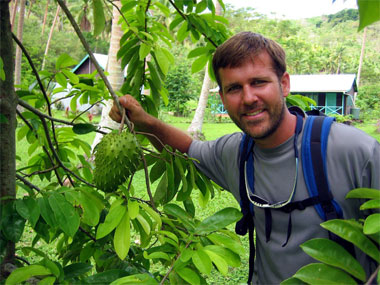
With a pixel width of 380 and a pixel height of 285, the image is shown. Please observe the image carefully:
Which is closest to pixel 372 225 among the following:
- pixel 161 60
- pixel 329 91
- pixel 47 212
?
pixel 47 212

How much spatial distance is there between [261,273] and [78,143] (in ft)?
3.38

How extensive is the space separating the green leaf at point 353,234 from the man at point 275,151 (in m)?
0.40

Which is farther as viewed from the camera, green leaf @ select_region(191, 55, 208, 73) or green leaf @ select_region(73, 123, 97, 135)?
green leaf @ select_region(191, 55, 208, 73)

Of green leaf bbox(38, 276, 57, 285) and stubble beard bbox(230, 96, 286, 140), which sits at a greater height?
stubble beard bbox(230, 96, 286, 140)

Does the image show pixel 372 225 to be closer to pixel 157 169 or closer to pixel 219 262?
pixel 219 262

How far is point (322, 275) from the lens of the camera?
0.70 metres

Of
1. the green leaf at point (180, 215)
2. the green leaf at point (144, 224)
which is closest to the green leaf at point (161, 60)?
the green leaf at point (180, 215)

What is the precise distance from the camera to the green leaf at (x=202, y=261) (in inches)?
34.7

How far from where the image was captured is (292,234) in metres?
1.26

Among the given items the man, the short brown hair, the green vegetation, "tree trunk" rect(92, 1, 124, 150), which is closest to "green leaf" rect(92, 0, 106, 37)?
the green vegetation

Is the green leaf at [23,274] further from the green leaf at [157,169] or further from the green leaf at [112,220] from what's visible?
the green leaf at [157,169]

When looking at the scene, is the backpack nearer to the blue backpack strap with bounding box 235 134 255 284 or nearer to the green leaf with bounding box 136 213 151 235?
the blue backpack strap with bounding box 235 134 255 284

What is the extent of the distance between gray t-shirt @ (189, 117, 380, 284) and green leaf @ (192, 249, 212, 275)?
43 centimetres

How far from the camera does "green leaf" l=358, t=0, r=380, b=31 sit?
438 mm
